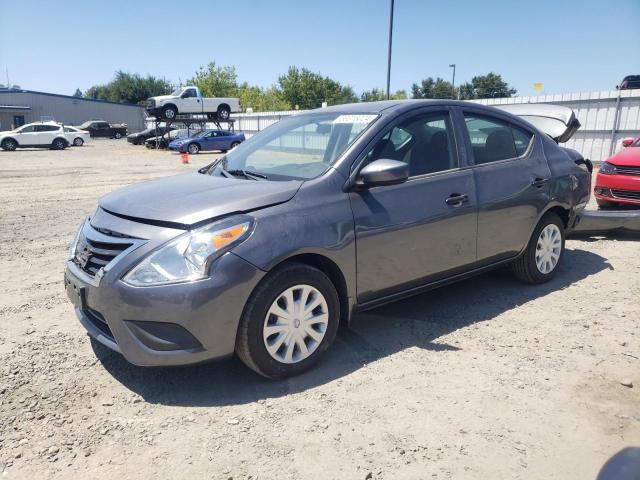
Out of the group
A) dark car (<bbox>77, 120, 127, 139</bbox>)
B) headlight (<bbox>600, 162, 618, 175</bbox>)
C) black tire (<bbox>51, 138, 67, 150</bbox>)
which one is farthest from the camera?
dark car (<bbox>77, 120, 127, 139</bbox>)

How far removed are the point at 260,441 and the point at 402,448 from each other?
0.72 metres

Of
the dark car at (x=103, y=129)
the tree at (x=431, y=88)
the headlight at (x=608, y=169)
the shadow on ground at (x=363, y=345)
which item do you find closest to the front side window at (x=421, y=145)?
the shadow on ground at (x=363, y=345)

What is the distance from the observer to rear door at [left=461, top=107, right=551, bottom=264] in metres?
4.21

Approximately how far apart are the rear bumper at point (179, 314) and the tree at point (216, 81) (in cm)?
7054

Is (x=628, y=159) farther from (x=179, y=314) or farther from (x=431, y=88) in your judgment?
(x=431, y=88)

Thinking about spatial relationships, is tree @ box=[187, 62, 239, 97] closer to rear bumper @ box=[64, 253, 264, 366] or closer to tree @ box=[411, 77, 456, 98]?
tree @ box=[411, 77, 456, 98]

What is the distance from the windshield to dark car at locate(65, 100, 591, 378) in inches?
0.6

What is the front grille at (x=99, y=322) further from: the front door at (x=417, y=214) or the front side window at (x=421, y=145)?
the front side window at (x=421, y=145)

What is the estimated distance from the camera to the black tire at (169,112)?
30481 mm

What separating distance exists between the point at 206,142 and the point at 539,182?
2589cm

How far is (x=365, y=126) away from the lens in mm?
3680

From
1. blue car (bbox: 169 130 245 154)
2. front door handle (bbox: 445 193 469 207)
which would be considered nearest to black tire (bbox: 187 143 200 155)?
blue car (bbox: 169 130 245 154)

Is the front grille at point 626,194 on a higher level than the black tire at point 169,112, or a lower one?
lower

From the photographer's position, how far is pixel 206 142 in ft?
94.0
